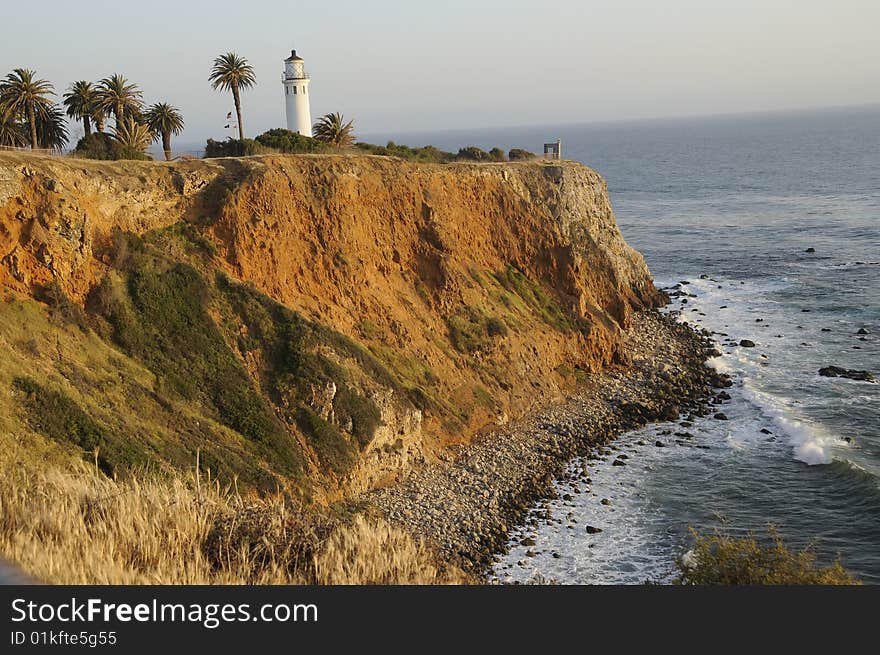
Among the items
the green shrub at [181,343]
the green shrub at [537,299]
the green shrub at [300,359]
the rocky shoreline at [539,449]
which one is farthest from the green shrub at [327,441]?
the green shrub at [537,299]

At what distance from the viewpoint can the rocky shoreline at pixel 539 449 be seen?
2953cm

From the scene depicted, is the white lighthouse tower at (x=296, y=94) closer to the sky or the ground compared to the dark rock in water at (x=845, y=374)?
closer to the sky

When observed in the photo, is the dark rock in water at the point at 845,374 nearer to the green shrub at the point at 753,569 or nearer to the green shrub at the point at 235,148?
the green shrub at the point at 753,569

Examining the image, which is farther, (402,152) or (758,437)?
(402,152)

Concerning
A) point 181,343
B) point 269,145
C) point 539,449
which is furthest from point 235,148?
point 539,449

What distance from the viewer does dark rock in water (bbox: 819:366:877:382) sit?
44656 mm

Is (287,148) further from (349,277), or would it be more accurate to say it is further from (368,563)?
(368,563)

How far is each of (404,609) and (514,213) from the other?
→ 139 ft

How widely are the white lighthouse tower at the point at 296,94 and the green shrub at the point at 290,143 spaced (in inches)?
231

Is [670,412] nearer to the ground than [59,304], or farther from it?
nearer to the ground

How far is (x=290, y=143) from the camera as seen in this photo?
47.0 m

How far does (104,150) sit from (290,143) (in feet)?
36.4

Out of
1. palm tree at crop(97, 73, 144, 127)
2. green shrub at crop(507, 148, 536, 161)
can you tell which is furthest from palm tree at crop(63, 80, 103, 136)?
green shrub at crop(507, 148, 536, 161)

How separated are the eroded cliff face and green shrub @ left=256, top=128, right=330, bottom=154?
21.1 ft
